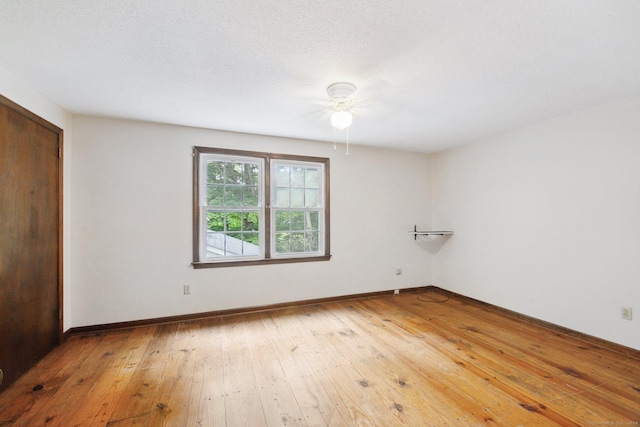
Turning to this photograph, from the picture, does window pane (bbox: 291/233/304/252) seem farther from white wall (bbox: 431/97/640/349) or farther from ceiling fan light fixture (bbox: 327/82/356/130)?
white wall (bbox: 431/97/640/349)

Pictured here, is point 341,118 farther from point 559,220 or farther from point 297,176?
point 559,220

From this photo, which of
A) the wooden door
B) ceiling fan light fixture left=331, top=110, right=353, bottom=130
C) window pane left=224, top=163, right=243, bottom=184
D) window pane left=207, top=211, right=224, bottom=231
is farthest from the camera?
window pane left=224, top=163, right=243, bottom=184

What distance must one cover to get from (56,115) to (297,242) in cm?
297

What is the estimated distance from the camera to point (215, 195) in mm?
3594

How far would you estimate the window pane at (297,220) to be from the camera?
4.02 metres

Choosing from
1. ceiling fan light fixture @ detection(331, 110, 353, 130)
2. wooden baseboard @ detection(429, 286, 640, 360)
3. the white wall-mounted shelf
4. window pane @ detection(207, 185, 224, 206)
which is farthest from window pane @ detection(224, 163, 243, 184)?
wooden baseboard @ detection(429, 286, 640, 360)

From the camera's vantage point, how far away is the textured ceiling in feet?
4.88

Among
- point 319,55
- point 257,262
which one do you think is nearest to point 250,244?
point 257,262

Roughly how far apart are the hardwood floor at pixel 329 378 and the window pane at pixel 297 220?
1.34 metres

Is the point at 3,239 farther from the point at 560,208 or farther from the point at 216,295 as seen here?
the point at 560,208

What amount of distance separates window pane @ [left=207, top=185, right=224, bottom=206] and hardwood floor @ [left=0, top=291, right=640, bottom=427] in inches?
58.6

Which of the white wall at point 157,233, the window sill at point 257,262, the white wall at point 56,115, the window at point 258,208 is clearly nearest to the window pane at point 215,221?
the window at point 258,208

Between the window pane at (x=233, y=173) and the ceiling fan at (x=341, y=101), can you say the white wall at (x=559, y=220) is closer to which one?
the ceiling fan at (x=341, y=101)

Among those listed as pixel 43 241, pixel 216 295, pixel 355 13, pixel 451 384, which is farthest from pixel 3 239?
pixel 451 384
